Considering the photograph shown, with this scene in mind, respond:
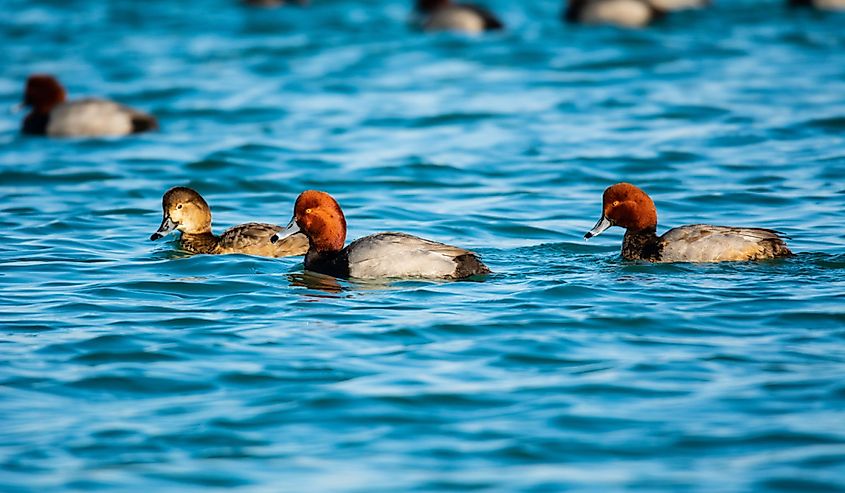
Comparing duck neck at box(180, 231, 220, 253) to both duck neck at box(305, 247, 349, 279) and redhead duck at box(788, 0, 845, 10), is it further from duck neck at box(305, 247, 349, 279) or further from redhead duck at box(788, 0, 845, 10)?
redhead duck at box(788, 0, 845, 10)

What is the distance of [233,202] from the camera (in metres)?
15.2

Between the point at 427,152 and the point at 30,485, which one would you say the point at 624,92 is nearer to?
the point at 427,152

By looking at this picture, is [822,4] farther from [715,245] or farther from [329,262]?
[329,262]

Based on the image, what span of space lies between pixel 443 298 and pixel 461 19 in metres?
17.6

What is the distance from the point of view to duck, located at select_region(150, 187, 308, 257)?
1187 centimetres

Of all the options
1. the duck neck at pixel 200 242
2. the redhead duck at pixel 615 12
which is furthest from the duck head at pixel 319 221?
the redhead duck at pixel 615 12

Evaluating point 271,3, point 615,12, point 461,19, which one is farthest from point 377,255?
point 271,3

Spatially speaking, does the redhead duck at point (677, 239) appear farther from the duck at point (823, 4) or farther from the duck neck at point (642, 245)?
the duck at point (823, 4)

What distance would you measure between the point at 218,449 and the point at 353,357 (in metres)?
1.73

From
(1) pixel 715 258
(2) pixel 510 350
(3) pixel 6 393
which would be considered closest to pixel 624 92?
(1) pixel 715 258

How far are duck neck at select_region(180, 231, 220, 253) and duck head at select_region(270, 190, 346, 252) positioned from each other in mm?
1211

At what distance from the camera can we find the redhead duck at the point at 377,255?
10.5m

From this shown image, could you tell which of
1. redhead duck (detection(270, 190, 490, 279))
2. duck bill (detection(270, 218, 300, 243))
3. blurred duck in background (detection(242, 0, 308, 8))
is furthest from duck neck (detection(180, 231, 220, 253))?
blurred duck in background (detection(242, 0, 308, 8))

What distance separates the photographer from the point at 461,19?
27.0m
